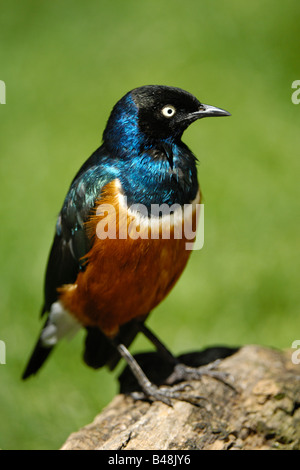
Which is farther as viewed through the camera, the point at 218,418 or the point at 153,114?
the point at 218,418

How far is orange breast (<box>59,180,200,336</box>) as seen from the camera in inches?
157

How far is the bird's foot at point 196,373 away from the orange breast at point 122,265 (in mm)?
538

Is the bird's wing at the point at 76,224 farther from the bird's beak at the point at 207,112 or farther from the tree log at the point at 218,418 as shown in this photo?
the tree log at the point at 218,418

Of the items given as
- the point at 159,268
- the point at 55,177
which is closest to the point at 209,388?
the point at 159,268

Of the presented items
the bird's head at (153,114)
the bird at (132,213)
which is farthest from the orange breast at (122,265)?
the bird's head at (153,114)

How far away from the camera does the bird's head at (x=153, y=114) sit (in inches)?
156

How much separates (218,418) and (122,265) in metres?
1.20

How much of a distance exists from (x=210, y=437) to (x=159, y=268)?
112cm

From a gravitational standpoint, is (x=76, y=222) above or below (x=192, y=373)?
above

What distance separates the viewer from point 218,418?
4.28 m

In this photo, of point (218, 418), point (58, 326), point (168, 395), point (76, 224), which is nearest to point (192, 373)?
point (168, 395)

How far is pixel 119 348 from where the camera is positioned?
4.60 m

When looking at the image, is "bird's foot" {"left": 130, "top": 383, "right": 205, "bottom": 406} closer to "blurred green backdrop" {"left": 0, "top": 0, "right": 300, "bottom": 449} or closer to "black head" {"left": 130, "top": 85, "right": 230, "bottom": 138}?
"blurred green backdrop" {"left": 0, "top": 0, "right": 300, "bottom": 449}

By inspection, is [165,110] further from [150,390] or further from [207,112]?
[150,390]
